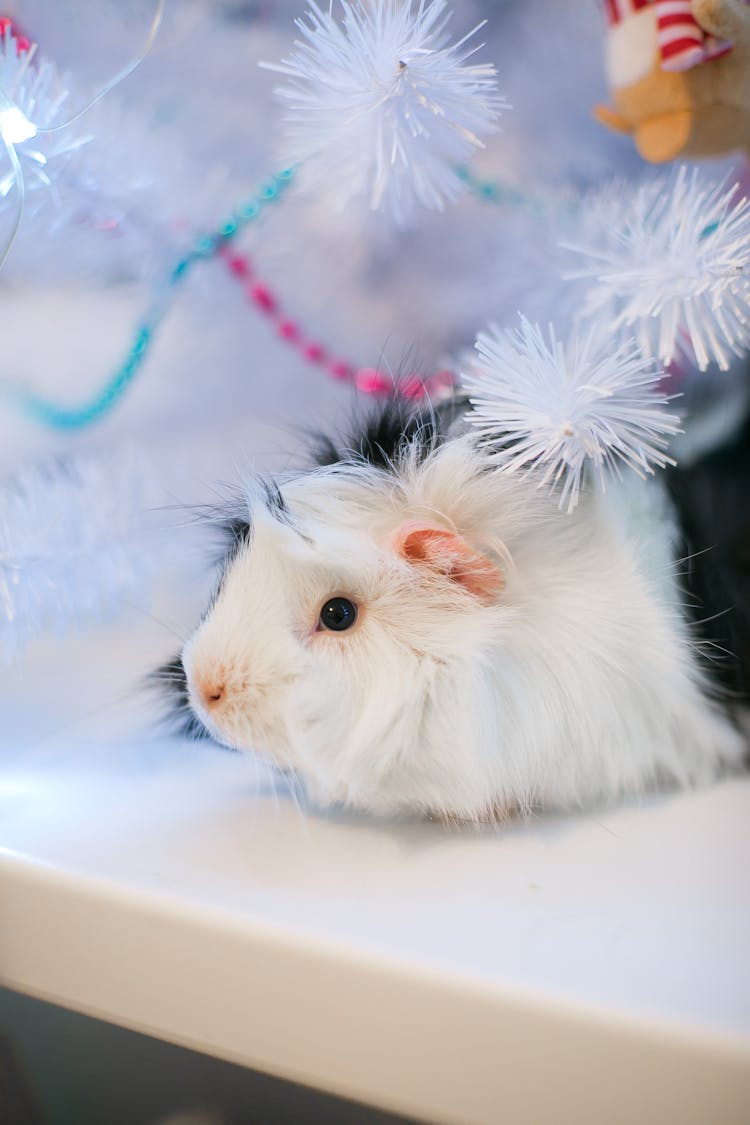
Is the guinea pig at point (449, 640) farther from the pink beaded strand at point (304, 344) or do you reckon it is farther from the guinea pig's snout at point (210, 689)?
the pink beaded strand at point (304, 344)

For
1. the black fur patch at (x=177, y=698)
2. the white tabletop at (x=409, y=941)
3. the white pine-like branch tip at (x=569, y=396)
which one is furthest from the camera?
the black fur patch at (x=177, y=698)

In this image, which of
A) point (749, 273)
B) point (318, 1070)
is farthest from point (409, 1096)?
point (749, 273)

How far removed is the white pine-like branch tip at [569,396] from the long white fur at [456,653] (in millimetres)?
48

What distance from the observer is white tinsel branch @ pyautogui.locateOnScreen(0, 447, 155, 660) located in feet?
2.16

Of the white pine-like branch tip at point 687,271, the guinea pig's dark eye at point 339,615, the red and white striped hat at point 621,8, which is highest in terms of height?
the red and white striped hat at point 621,8

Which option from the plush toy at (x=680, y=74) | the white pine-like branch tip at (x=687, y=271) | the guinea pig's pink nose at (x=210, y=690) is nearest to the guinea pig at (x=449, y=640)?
the guinea pig's pink nose at (x=210, y=690)

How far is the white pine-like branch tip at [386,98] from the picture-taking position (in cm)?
53

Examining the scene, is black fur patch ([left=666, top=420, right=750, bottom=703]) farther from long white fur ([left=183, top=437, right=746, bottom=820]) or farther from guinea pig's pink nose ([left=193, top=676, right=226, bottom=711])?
guinea pig's pink nose ([left=193, top=676, right=226, bottom=711])

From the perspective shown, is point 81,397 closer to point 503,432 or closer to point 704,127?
point 503,432

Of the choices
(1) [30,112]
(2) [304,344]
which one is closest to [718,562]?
(2) [304,344]

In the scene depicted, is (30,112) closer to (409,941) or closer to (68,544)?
(68,544)

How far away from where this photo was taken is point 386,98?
1.80 ft

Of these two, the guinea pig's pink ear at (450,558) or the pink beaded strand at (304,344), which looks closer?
the guinea pig's pink ear at (450,558)

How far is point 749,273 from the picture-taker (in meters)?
0.52
